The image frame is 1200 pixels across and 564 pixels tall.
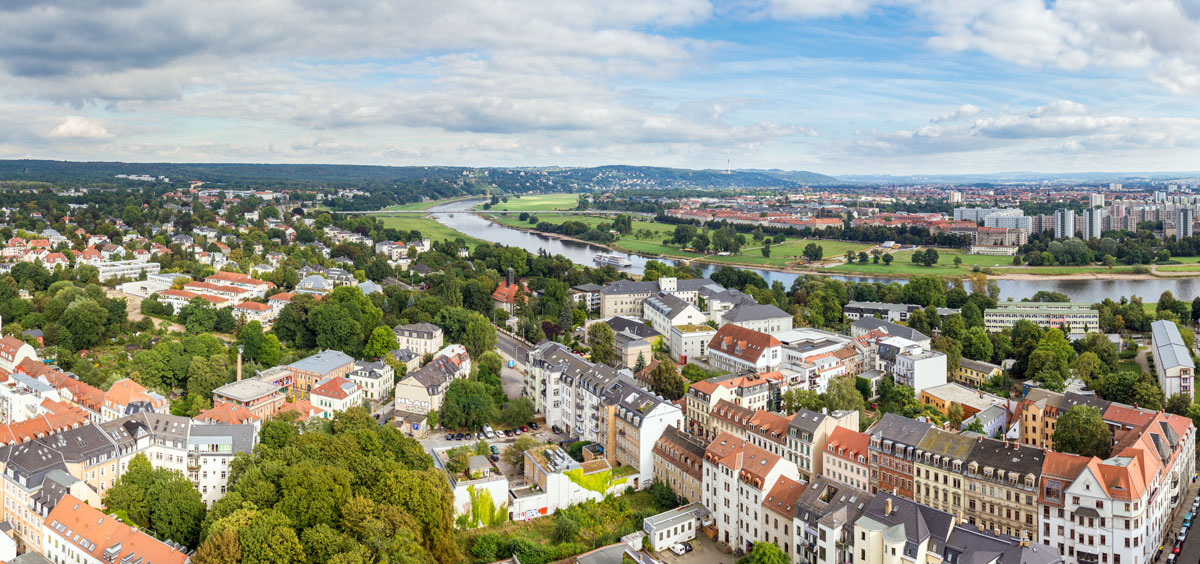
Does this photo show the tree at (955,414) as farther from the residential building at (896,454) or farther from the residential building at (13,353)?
the residential building at (13,353)

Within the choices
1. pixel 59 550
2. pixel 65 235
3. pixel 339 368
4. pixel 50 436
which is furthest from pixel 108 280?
pixel 59 550

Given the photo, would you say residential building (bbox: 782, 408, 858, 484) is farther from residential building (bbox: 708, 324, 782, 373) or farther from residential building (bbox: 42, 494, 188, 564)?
residential building (bbox: 42, 494, 188, 564)

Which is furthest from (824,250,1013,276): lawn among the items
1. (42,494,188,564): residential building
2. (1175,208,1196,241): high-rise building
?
(42,494,188,564): residential building

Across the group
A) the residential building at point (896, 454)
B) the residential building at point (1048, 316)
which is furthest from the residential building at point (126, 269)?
the residential building at point (1048, 316)

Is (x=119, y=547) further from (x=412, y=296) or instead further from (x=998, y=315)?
(x=998, y=315)

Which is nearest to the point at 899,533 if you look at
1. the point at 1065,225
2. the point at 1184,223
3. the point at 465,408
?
the point at 465,408

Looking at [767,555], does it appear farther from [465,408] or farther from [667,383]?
[465,408]
